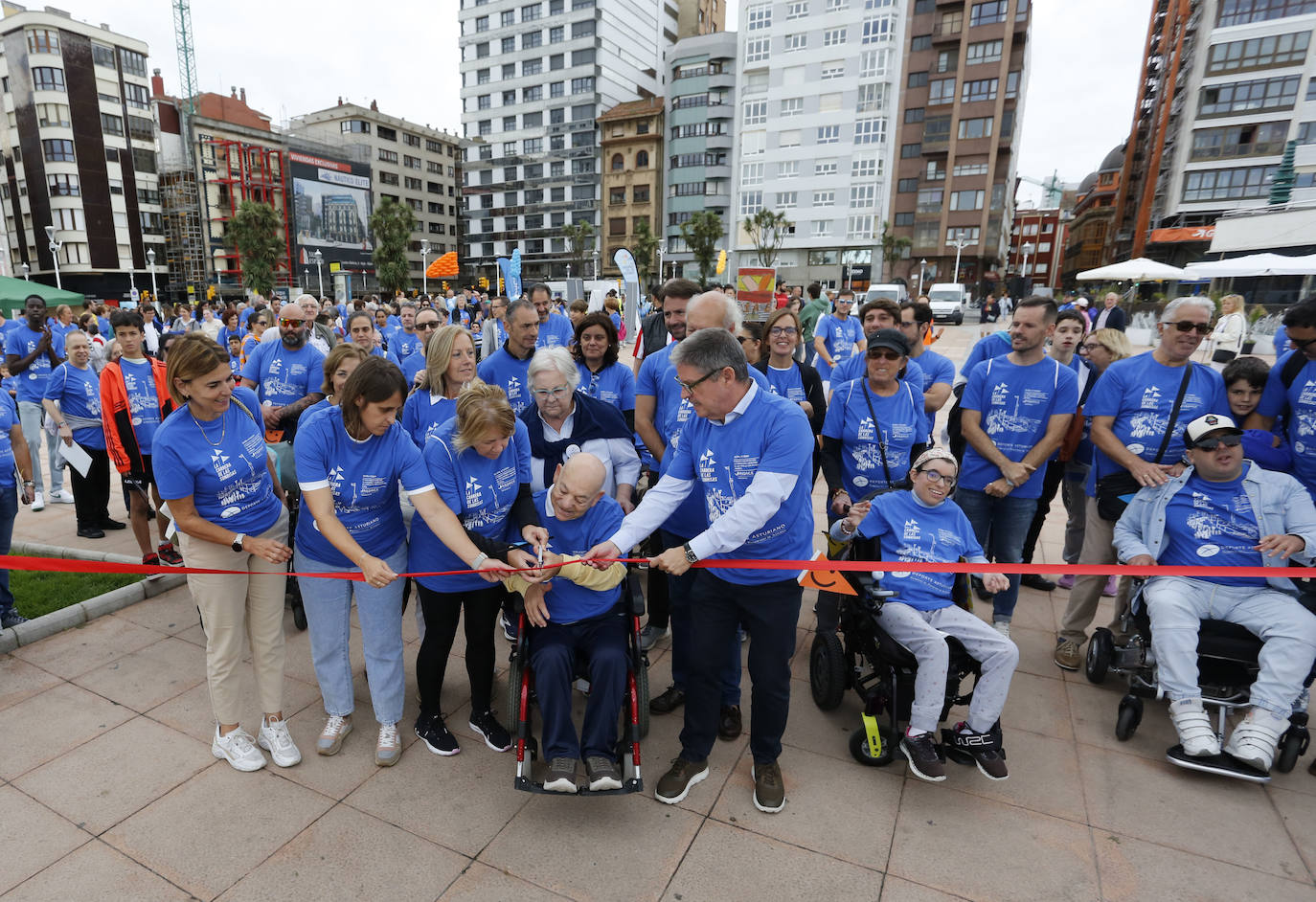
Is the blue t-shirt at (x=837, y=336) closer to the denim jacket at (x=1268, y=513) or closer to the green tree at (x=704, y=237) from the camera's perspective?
the denim jacket at (x=1268, y=513)

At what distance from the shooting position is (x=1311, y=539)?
3195 mm

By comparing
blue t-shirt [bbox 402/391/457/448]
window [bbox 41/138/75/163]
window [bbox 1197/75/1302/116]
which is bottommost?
blue t-shirt [bbox 402/391/457/448]

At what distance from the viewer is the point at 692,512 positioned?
3525 millimetres

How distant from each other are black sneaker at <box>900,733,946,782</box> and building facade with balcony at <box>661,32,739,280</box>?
54.3 m

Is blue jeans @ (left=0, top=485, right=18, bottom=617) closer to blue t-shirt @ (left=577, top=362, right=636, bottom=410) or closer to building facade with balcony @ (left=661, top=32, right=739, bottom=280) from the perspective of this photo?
blue t-shirt @ (left=577, top=362, right=636, bottom=410)

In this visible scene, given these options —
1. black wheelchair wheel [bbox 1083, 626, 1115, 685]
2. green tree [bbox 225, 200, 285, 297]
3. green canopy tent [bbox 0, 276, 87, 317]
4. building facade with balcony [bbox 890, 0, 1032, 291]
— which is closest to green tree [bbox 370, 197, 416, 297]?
green tree [bbox 225, 200, 285, 297]

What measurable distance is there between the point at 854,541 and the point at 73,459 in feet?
19.2

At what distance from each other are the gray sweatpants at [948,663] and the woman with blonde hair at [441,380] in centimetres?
276

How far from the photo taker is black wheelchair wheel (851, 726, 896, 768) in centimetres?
307

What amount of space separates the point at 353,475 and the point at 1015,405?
154 inches

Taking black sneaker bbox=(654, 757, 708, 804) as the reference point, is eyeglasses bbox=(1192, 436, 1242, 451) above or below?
above

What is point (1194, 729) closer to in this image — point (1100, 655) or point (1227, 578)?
point (1100, 655)

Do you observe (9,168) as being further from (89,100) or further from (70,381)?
(70,381)

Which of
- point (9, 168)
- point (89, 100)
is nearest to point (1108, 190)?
point (89, 100)
